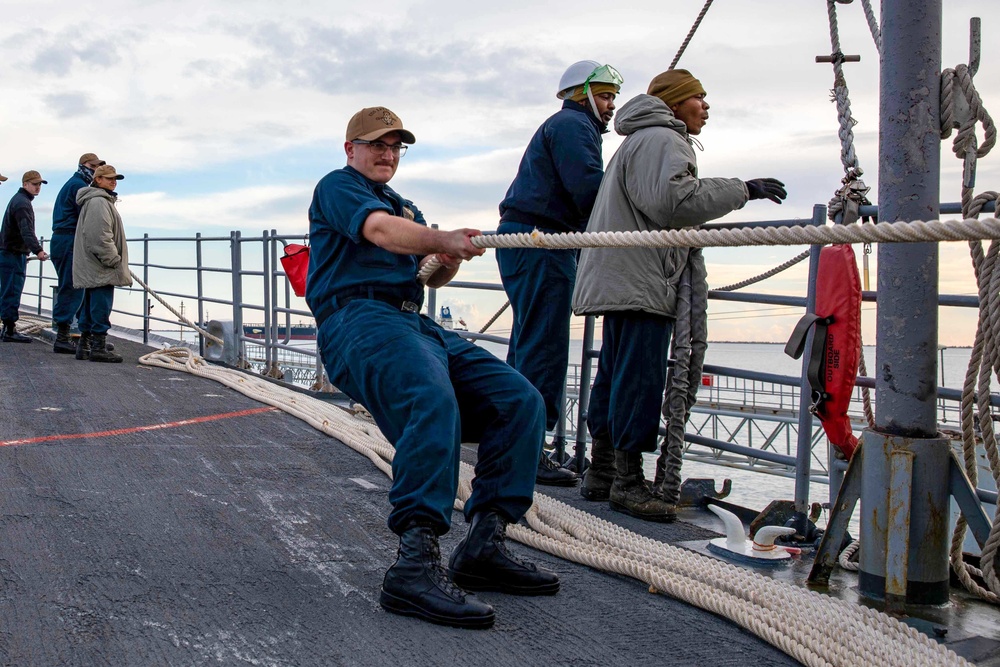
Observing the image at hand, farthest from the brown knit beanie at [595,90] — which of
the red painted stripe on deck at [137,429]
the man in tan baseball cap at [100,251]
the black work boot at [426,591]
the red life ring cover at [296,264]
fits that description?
the man in tan baseball cap at [100,251]

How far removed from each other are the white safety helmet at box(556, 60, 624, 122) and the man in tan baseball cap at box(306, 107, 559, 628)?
144 cm

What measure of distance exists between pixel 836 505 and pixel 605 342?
1253 mm

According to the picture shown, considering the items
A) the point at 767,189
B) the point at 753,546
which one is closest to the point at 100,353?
the point at 767,189

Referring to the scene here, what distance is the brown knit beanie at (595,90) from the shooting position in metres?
4.24

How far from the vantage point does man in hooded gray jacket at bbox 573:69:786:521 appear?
362 cm

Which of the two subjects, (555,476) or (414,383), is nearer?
(414,383)

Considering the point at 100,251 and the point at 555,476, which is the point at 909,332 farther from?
the point at 100,251

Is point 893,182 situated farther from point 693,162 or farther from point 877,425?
point 693,162

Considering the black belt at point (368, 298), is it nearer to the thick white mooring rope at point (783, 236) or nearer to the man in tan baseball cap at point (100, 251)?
the thick white mooring rope at point (783, 236)

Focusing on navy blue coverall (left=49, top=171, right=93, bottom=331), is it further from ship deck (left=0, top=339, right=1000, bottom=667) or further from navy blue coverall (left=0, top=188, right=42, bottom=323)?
ship deck (left=0, top=339, right=1000, bottom=667)

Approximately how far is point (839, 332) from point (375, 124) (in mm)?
1604

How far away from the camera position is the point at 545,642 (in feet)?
8.08

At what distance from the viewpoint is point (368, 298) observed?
2.88 m

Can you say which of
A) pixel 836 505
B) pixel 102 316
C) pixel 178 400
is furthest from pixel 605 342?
pixel 102 316
